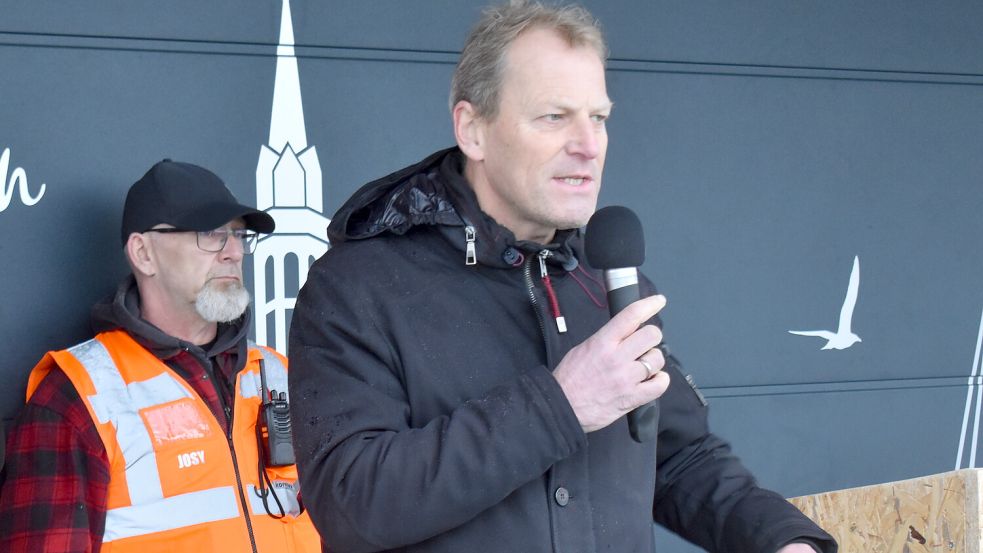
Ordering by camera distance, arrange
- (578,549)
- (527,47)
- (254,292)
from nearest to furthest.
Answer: (578,549)
(527,47)
(254,292)

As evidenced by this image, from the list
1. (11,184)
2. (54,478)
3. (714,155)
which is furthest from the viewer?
(714,155)

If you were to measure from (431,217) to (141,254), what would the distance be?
1407 mm

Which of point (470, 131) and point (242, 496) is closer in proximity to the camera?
point (470, 131)

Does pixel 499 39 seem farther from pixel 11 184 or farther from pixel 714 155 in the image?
pixel 714 155

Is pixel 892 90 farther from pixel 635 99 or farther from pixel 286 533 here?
pixel 286 533

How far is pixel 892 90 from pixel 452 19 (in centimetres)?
157

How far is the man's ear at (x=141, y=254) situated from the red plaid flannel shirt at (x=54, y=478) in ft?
1.20

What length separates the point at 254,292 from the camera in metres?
2.97

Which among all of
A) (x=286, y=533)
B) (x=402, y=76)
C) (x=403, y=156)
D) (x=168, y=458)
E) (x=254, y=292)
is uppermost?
(x=402, y=76)

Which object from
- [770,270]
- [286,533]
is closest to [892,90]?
[770,270]

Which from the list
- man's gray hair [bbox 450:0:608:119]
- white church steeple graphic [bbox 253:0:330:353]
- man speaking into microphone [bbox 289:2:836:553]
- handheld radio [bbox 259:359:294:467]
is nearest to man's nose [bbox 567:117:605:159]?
man speaking into microphone [bbox 289:2:836:553]

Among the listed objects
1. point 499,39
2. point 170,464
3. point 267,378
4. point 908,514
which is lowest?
point 908,514

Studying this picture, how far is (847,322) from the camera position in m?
3.65

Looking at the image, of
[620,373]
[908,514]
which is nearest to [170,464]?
[620,373]
